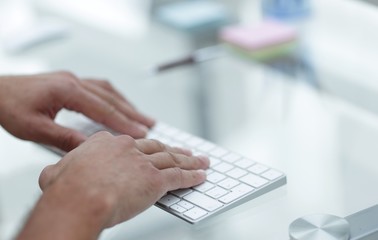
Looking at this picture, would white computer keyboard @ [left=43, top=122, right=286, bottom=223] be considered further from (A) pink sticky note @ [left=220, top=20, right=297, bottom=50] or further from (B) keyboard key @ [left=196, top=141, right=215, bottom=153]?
(A) pink sticky note @ [left=220, top=20, right=297, bottom=50]

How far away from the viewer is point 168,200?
3.05ft

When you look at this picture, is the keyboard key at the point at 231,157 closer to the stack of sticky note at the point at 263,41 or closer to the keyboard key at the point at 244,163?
the keyboard key at the point at 244,163

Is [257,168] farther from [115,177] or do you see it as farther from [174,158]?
[115,177]

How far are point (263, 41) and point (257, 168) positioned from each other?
Answer: 0.49 meters

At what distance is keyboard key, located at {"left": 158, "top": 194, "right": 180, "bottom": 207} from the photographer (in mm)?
923

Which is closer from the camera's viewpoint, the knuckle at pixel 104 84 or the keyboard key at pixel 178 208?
the keyboard key at pixel 178 208

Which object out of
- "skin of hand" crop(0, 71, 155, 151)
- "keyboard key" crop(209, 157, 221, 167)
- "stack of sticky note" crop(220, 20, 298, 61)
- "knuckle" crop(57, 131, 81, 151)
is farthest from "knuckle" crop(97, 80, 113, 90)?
"stack of sticky note" crop(220, 20, 298, 61)

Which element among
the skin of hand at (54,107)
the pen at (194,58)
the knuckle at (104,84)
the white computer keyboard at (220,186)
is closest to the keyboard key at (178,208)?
the white computer keyboard at (220,186)

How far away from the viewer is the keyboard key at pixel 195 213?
0.90 m

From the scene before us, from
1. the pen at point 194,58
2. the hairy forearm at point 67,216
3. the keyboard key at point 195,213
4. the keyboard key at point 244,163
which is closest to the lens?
the hairy forearm at point 67,216

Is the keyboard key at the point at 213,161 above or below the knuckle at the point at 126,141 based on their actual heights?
below

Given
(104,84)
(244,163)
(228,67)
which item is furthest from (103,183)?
(228,67)

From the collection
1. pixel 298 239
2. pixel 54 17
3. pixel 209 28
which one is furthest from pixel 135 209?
pixel 54 17

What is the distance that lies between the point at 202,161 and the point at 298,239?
0.64ft
